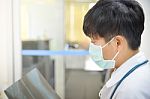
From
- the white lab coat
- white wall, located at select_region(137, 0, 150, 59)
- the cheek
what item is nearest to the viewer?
the white lab coat

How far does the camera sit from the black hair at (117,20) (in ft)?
3.35

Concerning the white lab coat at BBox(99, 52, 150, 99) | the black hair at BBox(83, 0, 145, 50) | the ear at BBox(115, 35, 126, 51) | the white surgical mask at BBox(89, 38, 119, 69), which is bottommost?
the white lab coat at BBox(99, 52, 150, 99)

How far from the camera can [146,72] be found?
1.03 m

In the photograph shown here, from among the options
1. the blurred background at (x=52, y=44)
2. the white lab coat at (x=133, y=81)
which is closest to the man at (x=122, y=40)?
the white lab coat at (x=133, y=81)

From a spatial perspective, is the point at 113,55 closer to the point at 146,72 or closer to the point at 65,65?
the point at 146,72

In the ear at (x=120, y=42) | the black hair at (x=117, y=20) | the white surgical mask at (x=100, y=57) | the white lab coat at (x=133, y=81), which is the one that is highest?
the black hair at (x=117, y=20)

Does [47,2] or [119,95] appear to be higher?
[47,2]

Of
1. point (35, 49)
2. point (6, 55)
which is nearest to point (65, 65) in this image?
point (35, 49)

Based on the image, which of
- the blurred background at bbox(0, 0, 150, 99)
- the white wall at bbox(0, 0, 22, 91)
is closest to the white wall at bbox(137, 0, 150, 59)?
the blurred background at bbox(0, 0, 150, 99)

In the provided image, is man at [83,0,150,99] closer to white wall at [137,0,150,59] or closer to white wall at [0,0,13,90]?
white wall at [137,0,150,59]

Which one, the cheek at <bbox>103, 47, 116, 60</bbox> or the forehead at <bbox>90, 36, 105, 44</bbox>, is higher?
the forehead at <bbox>90, 36, 105, 44</bbox>

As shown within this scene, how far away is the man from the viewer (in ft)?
3.29

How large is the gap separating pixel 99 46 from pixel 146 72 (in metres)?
0.23

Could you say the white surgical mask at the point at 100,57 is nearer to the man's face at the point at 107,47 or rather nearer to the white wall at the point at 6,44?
the man's face at the point at 107,47
